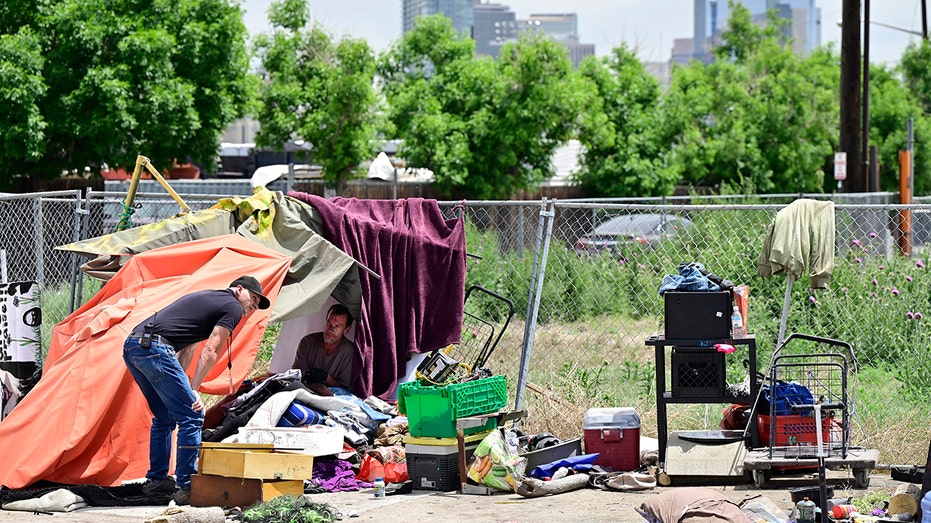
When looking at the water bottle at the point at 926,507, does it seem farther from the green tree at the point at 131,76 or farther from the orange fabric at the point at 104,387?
the green tree at the point at 131,76

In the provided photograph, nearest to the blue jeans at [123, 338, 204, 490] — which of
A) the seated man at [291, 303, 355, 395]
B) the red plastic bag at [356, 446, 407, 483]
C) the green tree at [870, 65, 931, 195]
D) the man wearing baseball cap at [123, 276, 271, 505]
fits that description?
the man wearing baseball cap at [123, 276, 271, 505]

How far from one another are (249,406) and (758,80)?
27.7 meters

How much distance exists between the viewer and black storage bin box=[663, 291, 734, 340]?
8.12 meters

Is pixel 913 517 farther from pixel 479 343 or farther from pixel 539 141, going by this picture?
pixel 539 141

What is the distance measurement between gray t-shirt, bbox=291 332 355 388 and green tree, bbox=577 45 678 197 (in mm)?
16700

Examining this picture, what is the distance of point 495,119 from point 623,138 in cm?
429

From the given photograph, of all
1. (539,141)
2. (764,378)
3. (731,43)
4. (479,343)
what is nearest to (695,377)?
(764,378)

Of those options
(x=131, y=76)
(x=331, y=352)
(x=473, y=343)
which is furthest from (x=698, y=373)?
(x=131, y=76)

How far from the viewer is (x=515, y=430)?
8.53 meters

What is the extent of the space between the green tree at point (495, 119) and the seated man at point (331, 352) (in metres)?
14.9

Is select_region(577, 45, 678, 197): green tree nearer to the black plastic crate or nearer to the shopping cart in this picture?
the shopping cart

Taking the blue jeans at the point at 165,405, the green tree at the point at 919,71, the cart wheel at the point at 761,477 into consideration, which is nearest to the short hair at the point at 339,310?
the blue jeans at the point at 165,405

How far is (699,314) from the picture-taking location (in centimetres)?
815

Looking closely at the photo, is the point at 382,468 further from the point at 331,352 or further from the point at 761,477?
the point at 761,477
